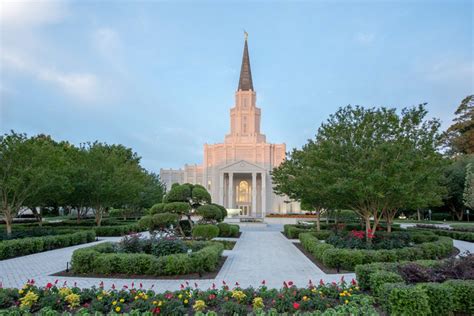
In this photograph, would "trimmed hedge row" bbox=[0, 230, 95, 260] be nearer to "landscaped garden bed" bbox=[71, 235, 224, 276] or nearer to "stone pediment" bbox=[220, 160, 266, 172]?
"landscaped garden bed" bbox=[71, 235, 224, 276]

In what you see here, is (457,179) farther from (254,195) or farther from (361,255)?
(361,255)

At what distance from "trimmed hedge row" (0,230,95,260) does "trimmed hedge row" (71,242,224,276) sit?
17.1ft

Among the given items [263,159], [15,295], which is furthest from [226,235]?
[263,159]

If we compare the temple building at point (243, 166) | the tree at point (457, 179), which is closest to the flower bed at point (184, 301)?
the tree at point (457, 179)

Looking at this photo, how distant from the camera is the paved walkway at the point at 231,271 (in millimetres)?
10133

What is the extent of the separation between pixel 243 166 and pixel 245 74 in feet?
72.1

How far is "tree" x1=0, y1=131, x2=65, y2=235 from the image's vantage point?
18.1m

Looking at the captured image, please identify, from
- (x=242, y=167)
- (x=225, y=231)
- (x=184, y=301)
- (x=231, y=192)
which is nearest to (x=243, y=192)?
(x=231, y=192)

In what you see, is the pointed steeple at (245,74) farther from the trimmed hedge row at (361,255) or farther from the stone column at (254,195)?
the trimmed hedge row at (361,255)

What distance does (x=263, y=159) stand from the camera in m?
65.2

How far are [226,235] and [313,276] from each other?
1371 cm

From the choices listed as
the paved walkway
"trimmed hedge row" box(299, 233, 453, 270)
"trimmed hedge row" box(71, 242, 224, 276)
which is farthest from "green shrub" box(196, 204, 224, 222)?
"trimmed hedge row" box(71, 242, 224, 276)

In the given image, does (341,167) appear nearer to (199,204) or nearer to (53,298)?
(199,204)

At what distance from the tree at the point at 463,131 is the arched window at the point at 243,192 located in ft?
114
